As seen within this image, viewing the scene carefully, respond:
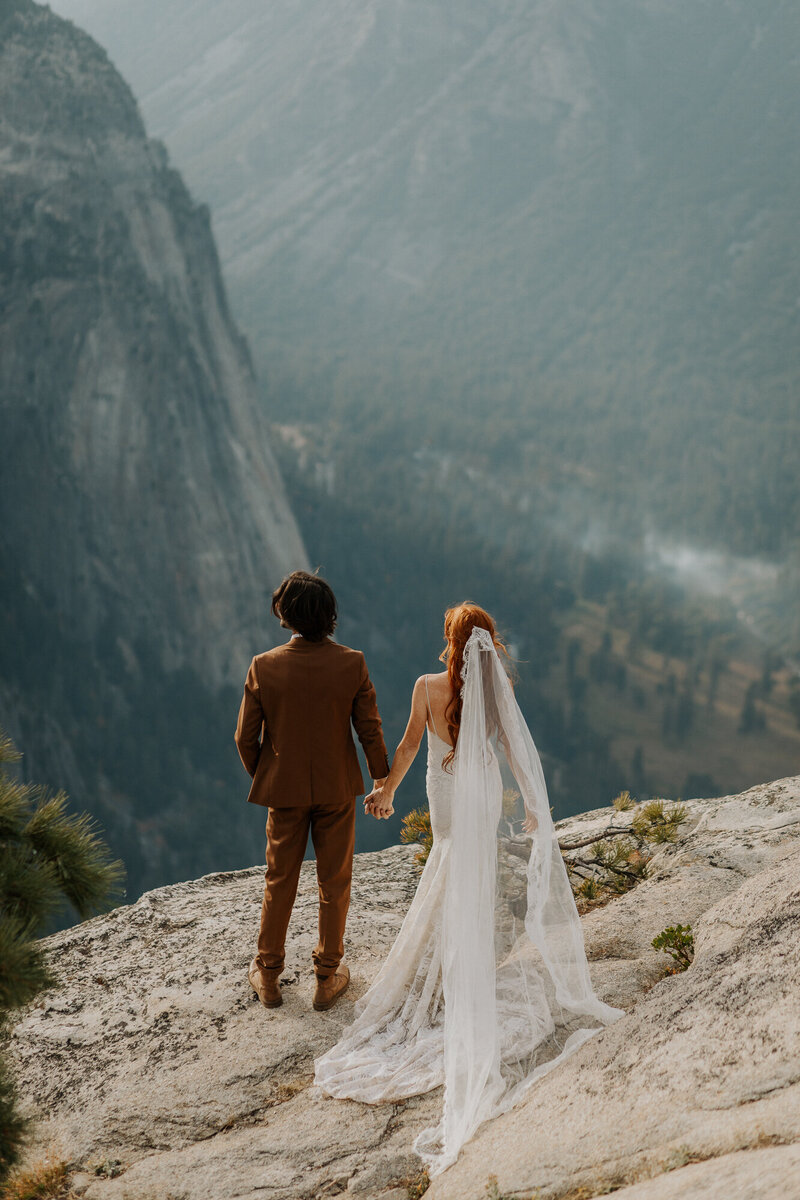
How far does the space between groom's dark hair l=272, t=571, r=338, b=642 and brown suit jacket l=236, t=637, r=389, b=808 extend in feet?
0.29

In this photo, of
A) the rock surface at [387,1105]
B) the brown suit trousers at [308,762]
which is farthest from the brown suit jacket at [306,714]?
the rock surface at [387,1105]

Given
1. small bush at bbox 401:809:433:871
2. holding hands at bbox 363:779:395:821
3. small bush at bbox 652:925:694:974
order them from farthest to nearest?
1. small bush at bbox 401:809:433:871
2. holding hands at bbox 363:779:395:821
3. small bush at bbox 652:925:694:974

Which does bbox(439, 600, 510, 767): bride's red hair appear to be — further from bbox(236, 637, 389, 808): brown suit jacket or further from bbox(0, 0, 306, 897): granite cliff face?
bbox(0, 0, 306, 897): granite cliff face

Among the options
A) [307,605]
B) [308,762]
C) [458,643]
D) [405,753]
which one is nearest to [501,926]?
[405,753]

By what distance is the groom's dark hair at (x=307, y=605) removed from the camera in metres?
4.57

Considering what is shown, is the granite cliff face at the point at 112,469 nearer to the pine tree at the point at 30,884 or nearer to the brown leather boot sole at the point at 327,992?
the brown leather boot sole at the point at 327,992

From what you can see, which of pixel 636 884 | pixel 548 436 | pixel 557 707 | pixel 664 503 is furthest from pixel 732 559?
pixel 636 884

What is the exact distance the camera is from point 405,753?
4.77 metres

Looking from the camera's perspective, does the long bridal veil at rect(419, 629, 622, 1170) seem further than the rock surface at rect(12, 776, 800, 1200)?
Yes

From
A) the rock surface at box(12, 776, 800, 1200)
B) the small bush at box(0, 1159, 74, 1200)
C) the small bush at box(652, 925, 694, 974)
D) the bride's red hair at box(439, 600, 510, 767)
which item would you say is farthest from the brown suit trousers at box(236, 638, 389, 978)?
the small bush at box(652, 925, 694, 974)

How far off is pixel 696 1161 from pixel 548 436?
174674 mm

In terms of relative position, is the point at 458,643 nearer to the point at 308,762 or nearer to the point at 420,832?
the point at 308,762

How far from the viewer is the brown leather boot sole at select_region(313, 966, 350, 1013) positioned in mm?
4762

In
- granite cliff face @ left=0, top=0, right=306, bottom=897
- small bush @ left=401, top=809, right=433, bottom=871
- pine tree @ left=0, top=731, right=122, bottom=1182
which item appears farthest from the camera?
granite cliff face @ left=0, top=0, right=306, bottom=897
